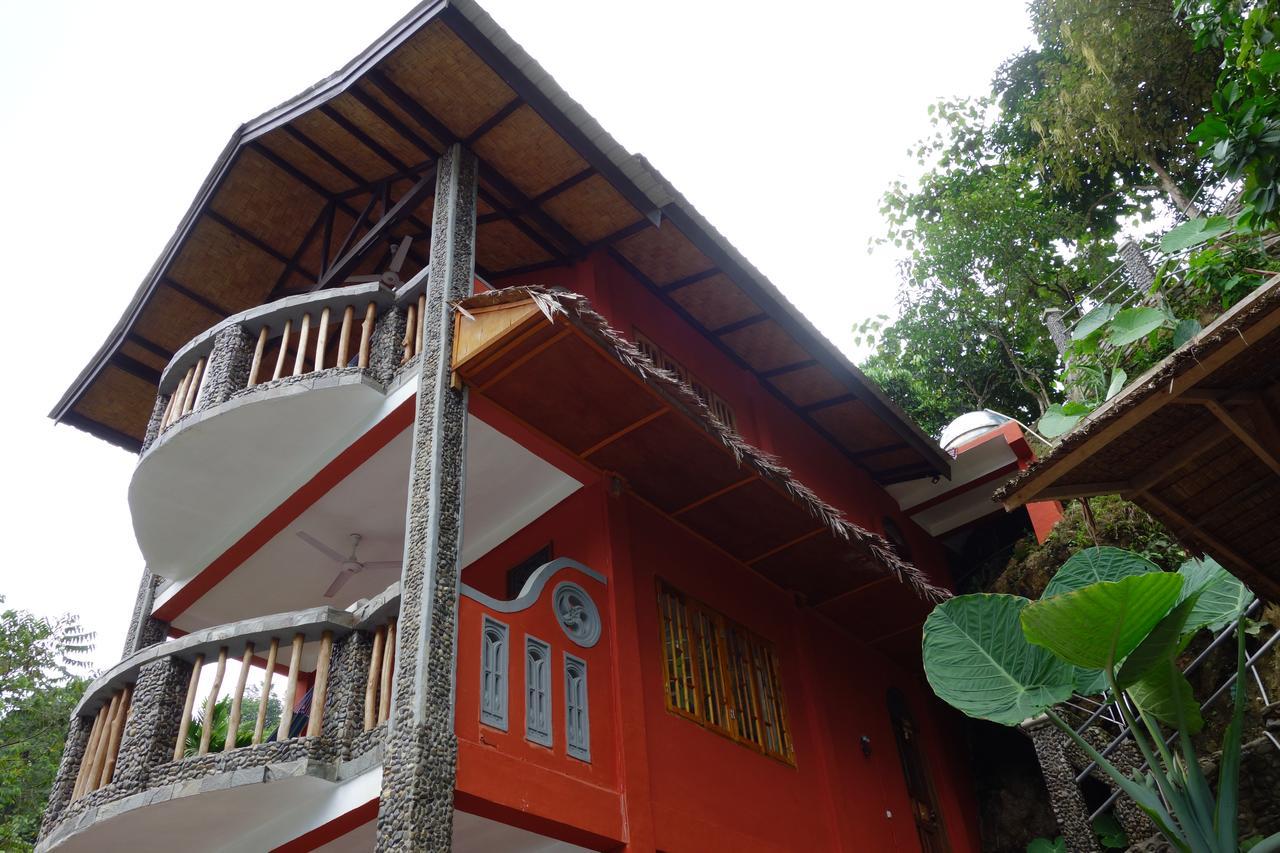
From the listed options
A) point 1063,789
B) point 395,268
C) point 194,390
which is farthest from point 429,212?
point 1063,789

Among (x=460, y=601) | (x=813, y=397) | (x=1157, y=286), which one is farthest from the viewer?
(x=813, y=397)

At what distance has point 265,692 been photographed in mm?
6281

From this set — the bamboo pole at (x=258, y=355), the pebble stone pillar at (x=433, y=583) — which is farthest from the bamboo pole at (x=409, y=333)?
the bamboo pole at (x=258, y=355)

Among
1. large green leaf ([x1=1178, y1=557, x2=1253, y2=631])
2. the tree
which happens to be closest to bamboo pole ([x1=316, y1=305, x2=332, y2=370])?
large green leaf ([x1=1178, y1=557, x2=1253, y2=631])

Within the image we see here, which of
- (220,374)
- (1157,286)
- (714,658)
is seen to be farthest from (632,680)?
(1157,286)

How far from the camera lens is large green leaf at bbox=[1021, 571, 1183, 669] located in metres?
6.09

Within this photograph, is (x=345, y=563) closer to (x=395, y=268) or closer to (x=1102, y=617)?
(x=395, y=268)

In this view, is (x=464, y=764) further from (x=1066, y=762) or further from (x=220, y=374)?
(x=1066, y=762)

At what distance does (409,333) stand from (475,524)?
1.94 m

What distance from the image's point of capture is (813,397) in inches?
Result: 482

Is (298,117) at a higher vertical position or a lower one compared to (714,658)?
higher

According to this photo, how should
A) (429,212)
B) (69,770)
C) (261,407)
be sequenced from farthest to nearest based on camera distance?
(429,212), (261,407), (69,770)

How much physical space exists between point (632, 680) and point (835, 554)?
302 centimetres

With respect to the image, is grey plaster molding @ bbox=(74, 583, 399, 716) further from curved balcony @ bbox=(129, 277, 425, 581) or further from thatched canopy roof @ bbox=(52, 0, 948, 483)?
thatched canopy roof @ bbox=(52, 0, 948, 483)
